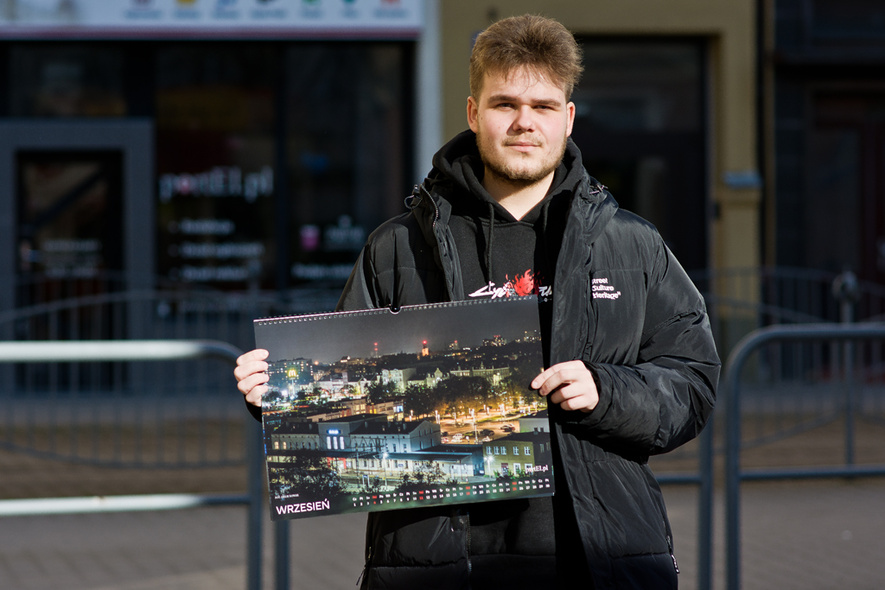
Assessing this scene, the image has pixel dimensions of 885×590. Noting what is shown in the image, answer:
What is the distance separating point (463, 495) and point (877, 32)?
11197mm

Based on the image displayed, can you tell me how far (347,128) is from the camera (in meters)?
11.8

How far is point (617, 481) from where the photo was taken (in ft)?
7.56

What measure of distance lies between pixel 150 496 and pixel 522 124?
7.98 feet

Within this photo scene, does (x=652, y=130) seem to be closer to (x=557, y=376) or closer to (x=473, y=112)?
(x=473, y=112)

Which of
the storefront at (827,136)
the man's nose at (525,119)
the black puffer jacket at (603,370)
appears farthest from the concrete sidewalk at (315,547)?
the storefront at (827,136)

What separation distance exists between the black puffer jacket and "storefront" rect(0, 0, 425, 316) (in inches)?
354

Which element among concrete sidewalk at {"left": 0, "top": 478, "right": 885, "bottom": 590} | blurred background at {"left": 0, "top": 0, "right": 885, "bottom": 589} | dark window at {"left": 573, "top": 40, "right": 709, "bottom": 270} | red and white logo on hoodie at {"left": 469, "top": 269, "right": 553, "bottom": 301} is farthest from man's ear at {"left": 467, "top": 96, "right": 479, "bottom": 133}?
dark window at {"left": 573, "top": 40, "right": 709, "bottom": 270}

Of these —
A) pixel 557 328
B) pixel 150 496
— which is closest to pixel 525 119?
pixel 557 328

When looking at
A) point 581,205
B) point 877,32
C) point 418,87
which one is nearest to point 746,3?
point 877,32

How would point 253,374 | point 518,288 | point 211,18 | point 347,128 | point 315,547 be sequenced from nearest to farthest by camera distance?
point 253,374
point 518,288
point 315,547
point 211,18
point 347,128

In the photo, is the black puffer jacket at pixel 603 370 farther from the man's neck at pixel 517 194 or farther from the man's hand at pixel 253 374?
the man's hand at pixel 253 374

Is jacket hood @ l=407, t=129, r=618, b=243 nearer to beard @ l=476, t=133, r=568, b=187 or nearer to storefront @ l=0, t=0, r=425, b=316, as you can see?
beard @ l=476, t=133, r=568, b=187

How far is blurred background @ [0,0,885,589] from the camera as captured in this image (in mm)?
11422

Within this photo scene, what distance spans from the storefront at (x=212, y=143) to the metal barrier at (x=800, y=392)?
5247 mm
